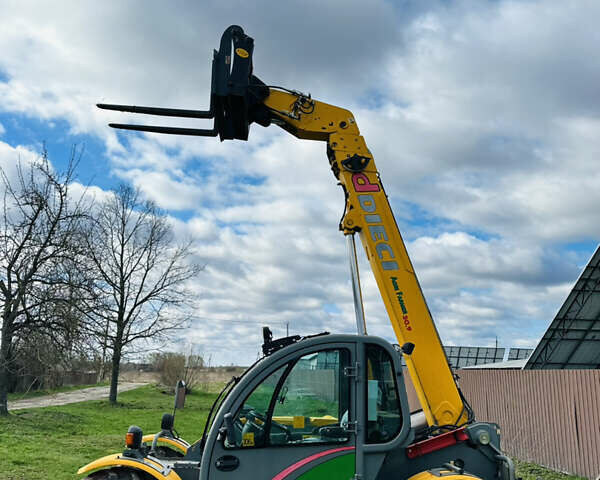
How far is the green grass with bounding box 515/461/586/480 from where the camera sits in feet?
37.0

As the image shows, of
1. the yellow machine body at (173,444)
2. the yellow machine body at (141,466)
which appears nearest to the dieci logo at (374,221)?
the yellow machine body at (141,466)

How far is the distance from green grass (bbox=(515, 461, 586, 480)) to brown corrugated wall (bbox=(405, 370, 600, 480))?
0.16 meters

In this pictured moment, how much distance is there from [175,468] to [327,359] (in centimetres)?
177

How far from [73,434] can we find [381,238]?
1591cm

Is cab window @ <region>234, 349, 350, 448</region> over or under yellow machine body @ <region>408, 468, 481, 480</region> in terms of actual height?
over

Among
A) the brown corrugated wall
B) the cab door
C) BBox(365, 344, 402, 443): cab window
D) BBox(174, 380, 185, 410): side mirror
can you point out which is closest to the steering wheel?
the cab door

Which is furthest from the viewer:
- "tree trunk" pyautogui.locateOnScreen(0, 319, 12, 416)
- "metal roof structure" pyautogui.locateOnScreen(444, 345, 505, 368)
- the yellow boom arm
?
"metal roof structure" pyautogui.locateOnScreen(444, 345, 505, 368)

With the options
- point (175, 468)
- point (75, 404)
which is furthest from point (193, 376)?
point (175, 468)

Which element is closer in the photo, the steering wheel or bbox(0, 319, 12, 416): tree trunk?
the steering wheel

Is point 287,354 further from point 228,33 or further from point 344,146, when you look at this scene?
point 228,33

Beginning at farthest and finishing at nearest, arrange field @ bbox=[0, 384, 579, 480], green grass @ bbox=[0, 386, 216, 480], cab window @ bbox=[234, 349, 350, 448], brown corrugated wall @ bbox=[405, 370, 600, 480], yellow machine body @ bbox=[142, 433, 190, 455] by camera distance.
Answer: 1. green grass @ bbox=[0, 386, 216, 480]
2. field @ bbox=[0, 384, 579, 480]
3. brown corrugated wall @ bbox=[405, 370, 600, 480]
4. yellow machine body @ bbox=[142, 433, 190, 455]
5. cab window @ bbox=[234, 349, 350, 448]

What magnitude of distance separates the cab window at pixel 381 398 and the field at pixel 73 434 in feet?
24.7

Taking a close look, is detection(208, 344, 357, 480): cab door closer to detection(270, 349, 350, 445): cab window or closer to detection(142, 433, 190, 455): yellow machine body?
detection(270, 349, 350, 445): cab window

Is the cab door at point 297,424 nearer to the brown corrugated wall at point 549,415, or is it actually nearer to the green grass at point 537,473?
the brown corrugated wall at point 549,415
